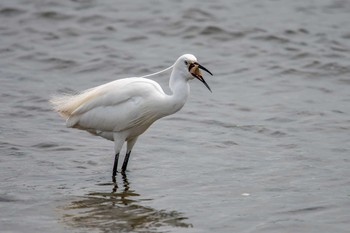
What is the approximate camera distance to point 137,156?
9625 millimetres

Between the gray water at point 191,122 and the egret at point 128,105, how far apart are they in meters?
0.54

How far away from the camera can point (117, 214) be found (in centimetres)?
748

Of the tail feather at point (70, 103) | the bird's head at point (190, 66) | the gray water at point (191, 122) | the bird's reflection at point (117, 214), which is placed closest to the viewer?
the bird's reflection at point (117, 214)

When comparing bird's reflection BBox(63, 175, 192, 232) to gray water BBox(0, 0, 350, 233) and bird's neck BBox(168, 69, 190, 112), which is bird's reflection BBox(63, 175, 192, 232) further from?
bird's neck BBox(168, 69, 190, 112)

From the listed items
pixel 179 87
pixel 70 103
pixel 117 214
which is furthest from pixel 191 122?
pixel 117 214

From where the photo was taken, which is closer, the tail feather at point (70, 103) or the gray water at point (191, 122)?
the gray water at point (191, 122)

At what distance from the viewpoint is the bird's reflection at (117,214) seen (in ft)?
23.5

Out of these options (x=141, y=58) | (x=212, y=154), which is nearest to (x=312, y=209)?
(x=212, y=154)

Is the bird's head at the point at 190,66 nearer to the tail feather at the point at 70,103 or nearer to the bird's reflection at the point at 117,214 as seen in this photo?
the tail feather at the point at 70,103

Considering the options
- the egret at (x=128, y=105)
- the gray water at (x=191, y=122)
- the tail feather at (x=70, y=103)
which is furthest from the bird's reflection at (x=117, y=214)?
the tail feather at (x=70, y=103)

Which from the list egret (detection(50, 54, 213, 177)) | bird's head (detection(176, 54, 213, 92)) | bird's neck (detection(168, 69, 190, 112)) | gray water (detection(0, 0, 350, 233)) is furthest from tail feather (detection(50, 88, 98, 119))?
bird's head (detection(176, 54, 213, 92))

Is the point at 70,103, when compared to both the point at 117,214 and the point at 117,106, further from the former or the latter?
the point at 117,214

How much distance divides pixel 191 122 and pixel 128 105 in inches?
105

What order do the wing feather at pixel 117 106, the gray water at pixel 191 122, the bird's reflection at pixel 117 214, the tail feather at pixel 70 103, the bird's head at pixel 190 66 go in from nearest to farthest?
1. the bird's reflection at pixel 117 214
2. the gray water at pixel 191 122
3. the bird's head at pixel 190 66
4. the wing feather at pixel 117 106
5. the tail feather at pixel 70 103
